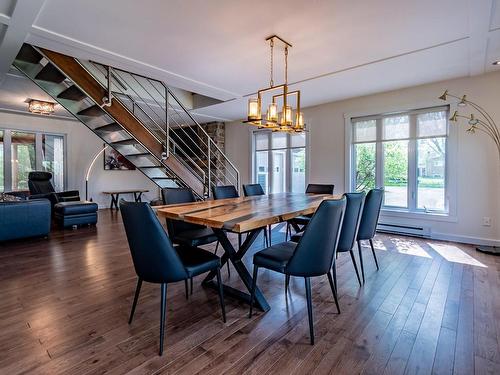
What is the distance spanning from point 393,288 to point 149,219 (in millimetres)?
2299

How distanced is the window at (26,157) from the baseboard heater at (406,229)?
797cm

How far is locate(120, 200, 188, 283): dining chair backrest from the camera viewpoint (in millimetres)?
1690

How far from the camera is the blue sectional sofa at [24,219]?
13.2 feet

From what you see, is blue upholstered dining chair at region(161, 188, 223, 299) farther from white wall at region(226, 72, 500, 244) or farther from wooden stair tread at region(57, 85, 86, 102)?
white wall at region(226, 72, 500, 244)

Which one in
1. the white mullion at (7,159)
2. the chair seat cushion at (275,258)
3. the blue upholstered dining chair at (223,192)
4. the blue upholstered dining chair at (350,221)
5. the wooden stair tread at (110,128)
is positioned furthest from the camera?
the white mullion at (7,159)

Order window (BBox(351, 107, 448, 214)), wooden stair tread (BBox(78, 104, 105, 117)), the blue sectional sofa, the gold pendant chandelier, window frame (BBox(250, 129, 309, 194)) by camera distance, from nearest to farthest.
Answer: the gold pendant chandelier
wooden stair tread (BBox(78, 104, 105, 117))
the blue sectional sofa
window (BBox(351, 107, 448, 214))
window frame (BBox(250, 129, 309, 194))

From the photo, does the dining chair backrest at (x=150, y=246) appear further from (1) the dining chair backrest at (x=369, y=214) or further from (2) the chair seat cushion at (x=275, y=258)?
(1) the dining chair backrest at (x=369, y=214)

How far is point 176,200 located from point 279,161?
4099 millimetres

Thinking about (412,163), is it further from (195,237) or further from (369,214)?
(195,237)

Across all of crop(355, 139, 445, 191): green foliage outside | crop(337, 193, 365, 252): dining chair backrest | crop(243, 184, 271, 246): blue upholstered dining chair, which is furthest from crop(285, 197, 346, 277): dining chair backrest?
crop(355, 139, 445, 191): green foliage outside

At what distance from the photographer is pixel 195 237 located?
2648 millimetres

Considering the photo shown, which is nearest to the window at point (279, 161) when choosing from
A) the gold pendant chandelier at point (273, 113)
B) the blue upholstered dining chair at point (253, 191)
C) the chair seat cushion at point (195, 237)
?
the blue upholstered dining chair at point (253, 191)

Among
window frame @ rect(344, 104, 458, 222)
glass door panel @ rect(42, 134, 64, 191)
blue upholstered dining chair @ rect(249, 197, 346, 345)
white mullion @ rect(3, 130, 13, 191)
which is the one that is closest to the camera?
blue upholstered dining chair @ rect(249, 197, 346, 345)

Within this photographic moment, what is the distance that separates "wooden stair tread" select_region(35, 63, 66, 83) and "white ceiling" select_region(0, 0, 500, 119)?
356 mm
